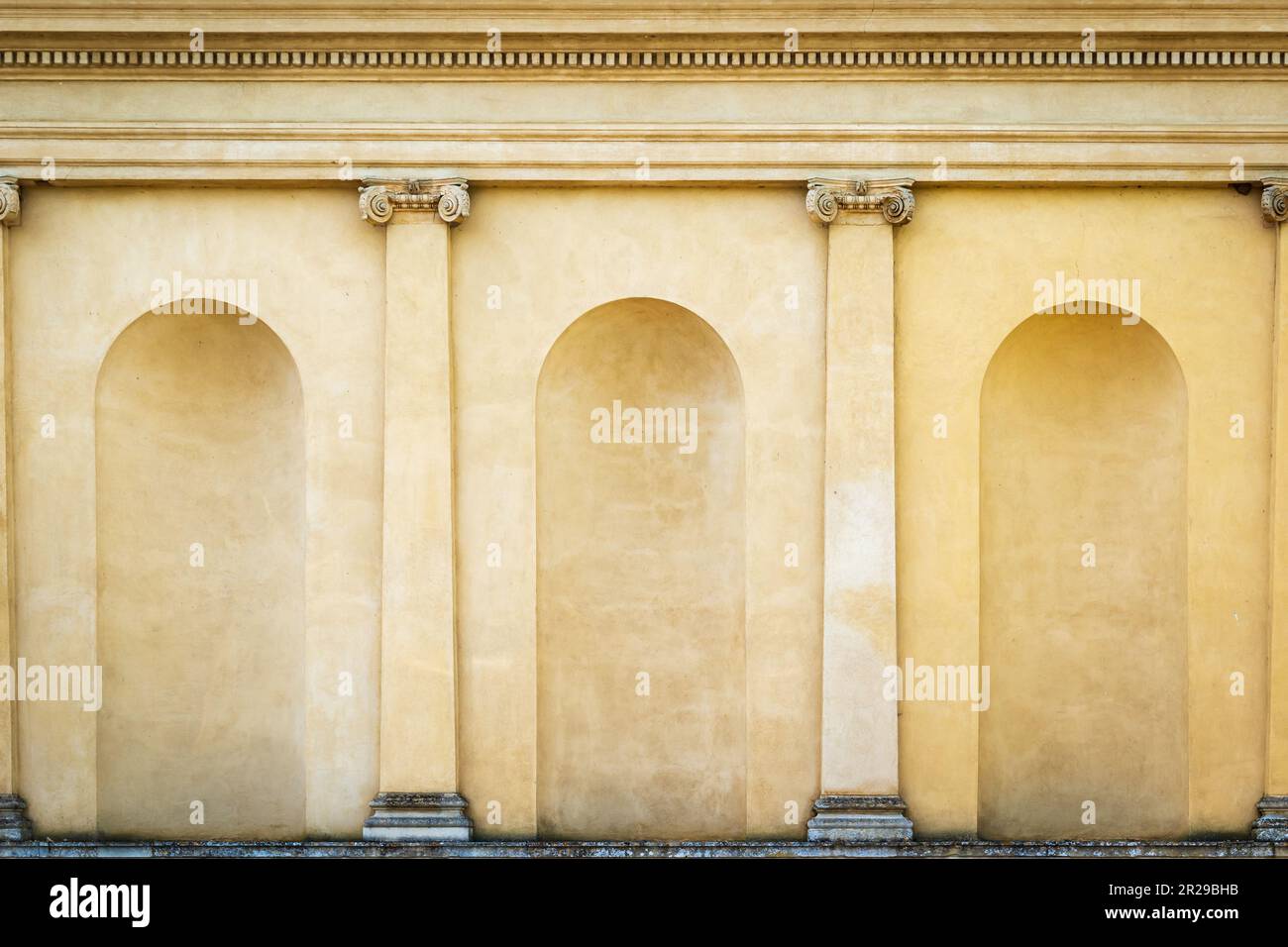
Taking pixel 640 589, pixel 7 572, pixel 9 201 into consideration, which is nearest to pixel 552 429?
pixel 640 589

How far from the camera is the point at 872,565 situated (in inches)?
699

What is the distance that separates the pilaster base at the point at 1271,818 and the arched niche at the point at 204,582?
32.8 feet

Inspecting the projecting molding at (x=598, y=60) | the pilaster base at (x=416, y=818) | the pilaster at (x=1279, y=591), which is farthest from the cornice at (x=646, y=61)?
the pilaster base at (x=416, y=818)

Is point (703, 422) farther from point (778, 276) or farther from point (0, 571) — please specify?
point (0, 571)

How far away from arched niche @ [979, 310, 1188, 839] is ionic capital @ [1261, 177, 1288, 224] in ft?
6.09

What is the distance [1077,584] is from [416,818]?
749 centimetres

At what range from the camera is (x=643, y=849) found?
16656 mm

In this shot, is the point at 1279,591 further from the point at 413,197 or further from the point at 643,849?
the point at 413,197

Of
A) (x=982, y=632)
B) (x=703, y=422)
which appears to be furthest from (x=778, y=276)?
(x=982, y=632)

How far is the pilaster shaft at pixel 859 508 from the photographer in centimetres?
1770

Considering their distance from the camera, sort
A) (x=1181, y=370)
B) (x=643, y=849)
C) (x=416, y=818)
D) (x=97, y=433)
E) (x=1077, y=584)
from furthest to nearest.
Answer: (x=1077, y=584)
(x=97, y=433)
(x=1181, y=370)
(x=416, y=818)
(x=643, y=849)

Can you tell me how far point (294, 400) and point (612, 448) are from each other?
11.4ft

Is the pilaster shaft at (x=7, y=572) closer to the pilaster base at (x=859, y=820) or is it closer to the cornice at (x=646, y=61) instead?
the cornice at (x=646, y=61)

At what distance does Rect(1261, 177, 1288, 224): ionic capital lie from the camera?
17859 millimetres
